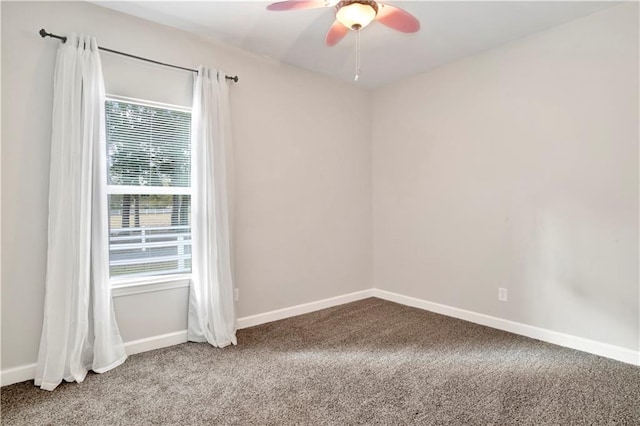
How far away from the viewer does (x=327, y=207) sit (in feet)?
13.9

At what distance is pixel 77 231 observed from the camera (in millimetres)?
2543

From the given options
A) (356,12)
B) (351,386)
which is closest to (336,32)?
(356,12)

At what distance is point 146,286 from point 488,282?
10.1 feet

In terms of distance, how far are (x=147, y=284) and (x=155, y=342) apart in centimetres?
48

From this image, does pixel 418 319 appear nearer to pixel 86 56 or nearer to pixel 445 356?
pixel 445 356

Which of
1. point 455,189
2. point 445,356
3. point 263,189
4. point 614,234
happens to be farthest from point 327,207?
point 614,234

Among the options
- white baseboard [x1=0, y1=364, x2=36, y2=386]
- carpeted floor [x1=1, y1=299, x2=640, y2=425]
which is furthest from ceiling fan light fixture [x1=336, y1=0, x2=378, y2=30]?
white baseboard [x1=0, y1=364, x2=36, y2=386]

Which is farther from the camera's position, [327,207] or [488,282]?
[327,207]

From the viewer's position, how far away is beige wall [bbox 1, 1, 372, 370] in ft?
8.05

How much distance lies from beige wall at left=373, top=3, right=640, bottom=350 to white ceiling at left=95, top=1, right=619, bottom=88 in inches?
10.2

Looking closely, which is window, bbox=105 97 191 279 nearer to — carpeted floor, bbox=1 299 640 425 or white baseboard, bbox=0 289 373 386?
white baseboard, bbox=0 289 373 386

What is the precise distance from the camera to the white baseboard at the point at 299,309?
3.58 meters

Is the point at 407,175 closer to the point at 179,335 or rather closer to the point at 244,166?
the point at 244,166

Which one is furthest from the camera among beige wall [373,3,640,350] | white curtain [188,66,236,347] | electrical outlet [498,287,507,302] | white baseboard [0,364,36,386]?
electrical outlet [498,287,507,302]
